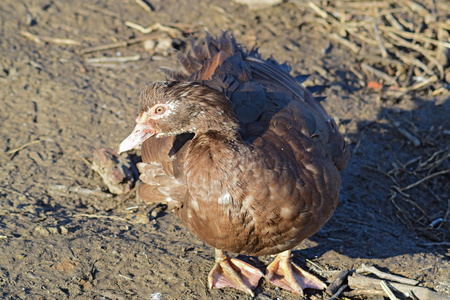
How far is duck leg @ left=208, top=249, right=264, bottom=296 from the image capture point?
383 centimetres

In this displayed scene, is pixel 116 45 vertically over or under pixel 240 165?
under

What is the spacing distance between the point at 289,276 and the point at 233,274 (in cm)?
43

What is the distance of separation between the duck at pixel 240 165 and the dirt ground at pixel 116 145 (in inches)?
19.3

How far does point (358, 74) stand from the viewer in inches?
251

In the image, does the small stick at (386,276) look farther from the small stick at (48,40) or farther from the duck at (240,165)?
the small stick at (48,40)

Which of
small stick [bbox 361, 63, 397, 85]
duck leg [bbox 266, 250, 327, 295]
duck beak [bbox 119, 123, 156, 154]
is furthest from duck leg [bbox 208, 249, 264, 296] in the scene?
small stick [bbox 361, 63, 397, 85]

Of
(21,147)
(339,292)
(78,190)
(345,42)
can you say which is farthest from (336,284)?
(345,42)

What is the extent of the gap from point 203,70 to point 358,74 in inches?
112

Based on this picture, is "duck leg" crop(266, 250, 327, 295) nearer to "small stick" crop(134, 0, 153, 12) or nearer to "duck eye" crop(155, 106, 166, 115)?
"duck eye" crop(155, 106, 166, 115)

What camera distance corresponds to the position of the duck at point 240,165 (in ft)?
10.5

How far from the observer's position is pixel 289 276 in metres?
3.91

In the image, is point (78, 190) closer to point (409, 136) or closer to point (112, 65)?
point (112, 65)

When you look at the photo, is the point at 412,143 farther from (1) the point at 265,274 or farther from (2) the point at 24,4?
(2) the point at 24,4

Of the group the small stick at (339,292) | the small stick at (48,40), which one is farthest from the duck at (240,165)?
the small stick at (48,40)
